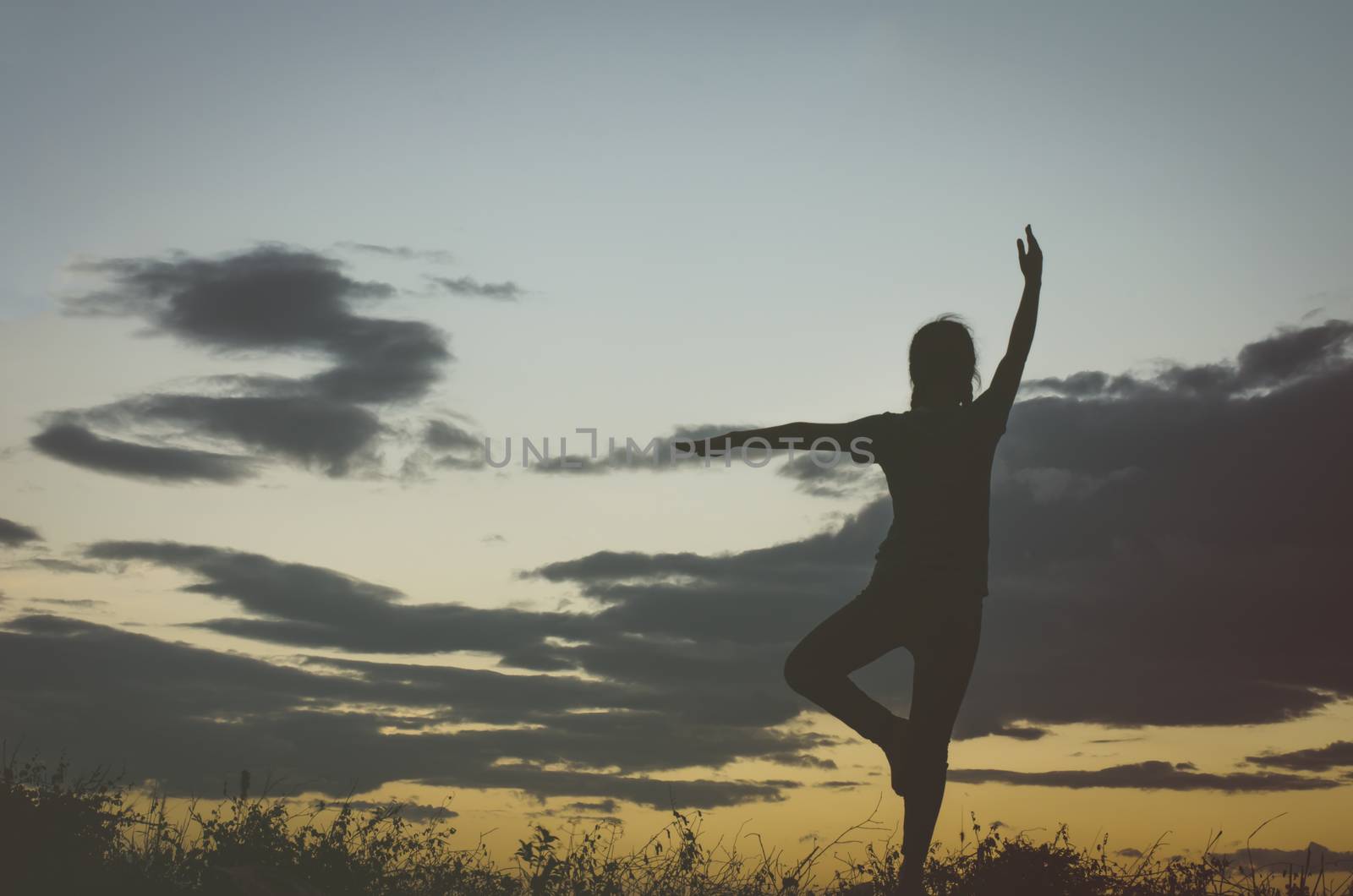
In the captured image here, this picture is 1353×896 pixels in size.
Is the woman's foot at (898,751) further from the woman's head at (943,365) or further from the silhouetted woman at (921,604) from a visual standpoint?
the woman's head at (943,365)

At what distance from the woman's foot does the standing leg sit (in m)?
0.03

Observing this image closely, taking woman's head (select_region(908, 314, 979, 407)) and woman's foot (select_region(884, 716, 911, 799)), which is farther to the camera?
woman's head (select_region(908, 314, 979, 407))

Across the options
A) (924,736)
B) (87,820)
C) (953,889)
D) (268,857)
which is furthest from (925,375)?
(87,820)

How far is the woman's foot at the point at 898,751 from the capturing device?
593 centimetres

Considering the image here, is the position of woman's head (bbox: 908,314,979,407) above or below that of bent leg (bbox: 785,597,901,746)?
above

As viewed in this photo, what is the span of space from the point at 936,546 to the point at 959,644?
1.89 feet

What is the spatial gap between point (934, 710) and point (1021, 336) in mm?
2275

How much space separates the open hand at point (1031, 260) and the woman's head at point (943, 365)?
0.56 m

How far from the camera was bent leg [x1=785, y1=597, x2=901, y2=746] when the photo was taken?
5.96 metres

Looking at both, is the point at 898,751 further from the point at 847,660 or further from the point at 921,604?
the point at 921,604

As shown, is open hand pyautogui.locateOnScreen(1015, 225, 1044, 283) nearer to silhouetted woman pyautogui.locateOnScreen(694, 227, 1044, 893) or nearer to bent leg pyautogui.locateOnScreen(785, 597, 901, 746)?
silhouetted woman pyautogui.locateOnScreen(694, 227, 1044, 893)

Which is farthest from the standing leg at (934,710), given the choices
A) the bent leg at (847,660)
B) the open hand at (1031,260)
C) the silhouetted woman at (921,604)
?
the open hand at (1031,260)

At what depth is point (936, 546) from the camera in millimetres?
5883

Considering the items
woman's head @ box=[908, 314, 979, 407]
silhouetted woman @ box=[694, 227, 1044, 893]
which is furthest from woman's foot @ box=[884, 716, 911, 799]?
woman's head @ box=[908, 314, 979, 407]
